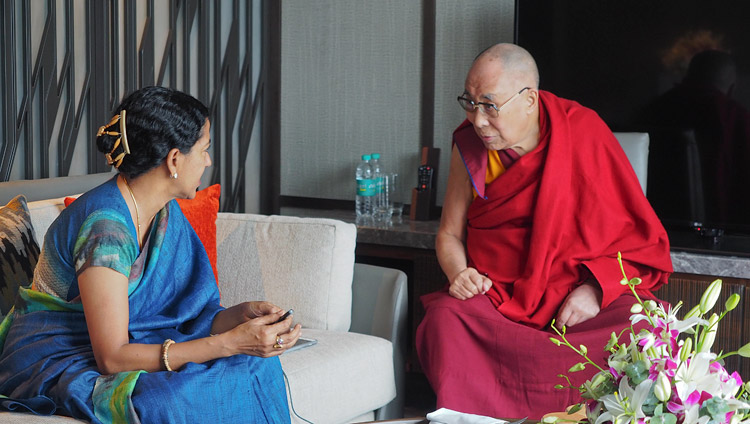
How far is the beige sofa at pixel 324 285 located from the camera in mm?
2350

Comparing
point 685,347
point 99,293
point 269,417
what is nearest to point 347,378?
point 269,417

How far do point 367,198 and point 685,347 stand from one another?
8.61 ft

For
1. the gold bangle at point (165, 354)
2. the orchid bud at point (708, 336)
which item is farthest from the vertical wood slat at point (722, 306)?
the orchid bud at point (708, 336)

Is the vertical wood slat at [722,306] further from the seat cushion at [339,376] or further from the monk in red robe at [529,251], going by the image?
the seat cushion at [339,376]

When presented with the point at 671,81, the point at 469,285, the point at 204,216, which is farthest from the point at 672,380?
the point at 671,81

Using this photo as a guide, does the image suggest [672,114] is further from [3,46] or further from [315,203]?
[3,46]

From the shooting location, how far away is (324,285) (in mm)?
2463

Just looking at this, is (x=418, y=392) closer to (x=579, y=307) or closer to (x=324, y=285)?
(x=324, y=285)

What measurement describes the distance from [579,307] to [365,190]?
4.14 feet

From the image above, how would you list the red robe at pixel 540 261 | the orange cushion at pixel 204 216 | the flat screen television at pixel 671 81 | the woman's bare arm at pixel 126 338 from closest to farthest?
the woman's bare arm at pixel 126 338
the red robe at pixel 540 261
the orange cushion at pixel 204 216
the flat screen television at pixel 671 81

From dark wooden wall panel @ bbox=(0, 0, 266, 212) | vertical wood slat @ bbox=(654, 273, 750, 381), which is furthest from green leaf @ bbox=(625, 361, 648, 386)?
dark wooden wall panel @ bbox=(0, 0, 266, 212)

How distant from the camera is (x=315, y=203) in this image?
12.4 ft

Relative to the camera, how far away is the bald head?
8.02 feet

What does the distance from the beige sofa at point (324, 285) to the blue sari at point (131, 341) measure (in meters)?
0.44
